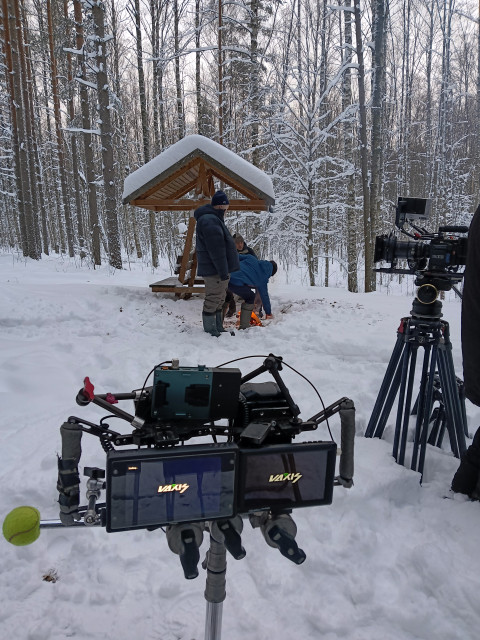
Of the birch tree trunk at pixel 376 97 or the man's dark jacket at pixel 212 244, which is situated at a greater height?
the birch tree trunk at pixel 376 97

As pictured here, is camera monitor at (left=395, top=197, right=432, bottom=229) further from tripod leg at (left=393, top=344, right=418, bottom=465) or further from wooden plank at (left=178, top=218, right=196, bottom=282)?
wooden plank at (left=178, top=218, right=196, bottom=282)

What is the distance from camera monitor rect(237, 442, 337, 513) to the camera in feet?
4.08

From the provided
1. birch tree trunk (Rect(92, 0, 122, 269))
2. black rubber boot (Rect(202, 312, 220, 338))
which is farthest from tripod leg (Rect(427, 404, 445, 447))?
birch tree trunk (Rect(92, 0, 122, 269))

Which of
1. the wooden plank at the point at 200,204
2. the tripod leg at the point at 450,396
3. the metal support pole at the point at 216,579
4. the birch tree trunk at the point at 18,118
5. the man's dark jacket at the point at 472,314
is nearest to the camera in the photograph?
the metal support pole at the point at 216,579

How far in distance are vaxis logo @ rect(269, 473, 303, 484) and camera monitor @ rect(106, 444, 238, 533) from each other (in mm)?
137

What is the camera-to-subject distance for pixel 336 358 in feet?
16.9

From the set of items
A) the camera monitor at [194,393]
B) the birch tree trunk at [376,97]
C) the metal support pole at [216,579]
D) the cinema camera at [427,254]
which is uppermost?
the birch tree trunk at [376,97]

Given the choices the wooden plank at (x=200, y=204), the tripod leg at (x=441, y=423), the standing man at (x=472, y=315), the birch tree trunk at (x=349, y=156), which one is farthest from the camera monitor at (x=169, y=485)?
the birch tree trunk at (x=349, y=156)

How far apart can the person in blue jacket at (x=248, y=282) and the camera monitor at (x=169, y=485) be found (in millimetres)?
5519

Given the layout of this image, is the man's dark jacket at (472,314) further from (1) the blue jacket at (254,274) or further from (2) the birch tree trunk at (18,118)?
(2) the birch tree trunk at (18,118)

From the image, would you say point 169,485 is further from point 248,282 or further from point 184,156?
point 184,156

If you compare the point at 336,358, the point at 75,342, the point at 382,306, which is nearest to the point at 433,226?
the point at 382,306

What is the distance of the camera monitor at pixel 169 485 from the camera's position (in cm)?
113

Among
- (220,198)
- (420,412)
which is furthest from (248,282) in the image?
(420,412)
